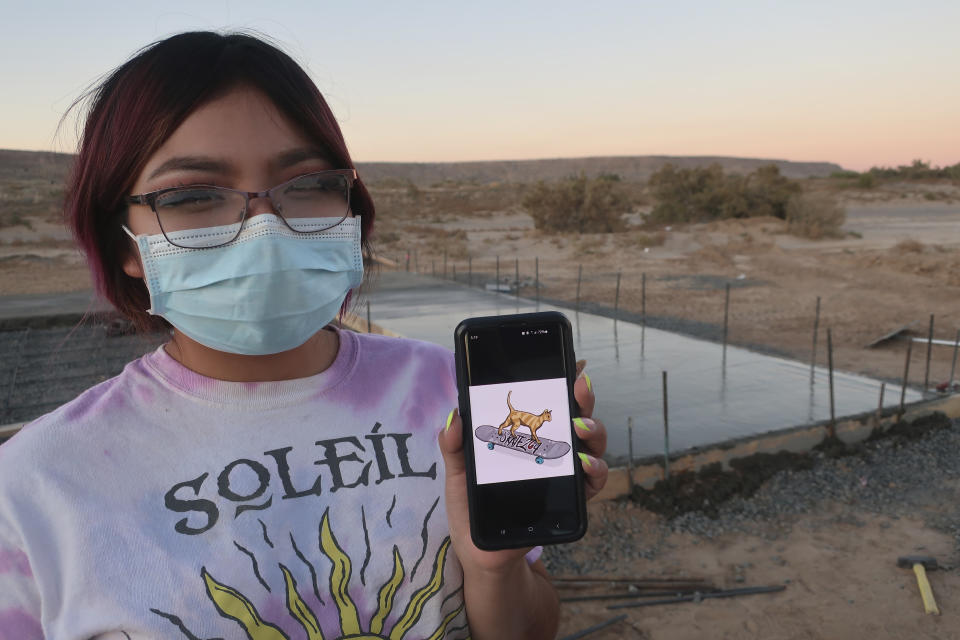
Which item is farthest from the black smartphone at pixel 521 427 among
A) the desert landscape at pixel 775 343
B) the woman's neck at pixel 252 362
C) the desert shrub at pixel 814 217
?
the desert shrub at pixel 814 217

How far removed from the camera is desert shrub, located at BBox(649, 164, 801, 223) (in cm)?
3247

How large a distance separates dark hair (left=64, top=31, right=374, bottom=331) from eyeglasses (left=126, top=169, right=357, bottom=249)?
2.0 inches

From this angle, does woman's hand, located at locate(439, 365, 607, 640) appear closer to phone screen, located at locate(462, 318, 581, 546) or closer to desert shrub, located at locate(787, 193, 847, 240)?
phone screen, located at locate(462, 318, 581, 546)

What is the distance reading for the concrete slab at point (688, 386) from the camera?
6.35m

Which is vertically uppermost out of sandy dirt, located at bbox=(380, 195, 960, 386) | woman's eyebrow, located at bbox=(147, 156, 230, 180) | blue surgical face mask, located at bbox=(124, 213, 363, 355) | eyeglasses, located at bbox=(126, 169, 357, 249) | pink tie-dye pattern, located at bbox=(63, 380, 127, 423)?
woman's eyebrow, located at bbox=(147, 156, 230, 180)

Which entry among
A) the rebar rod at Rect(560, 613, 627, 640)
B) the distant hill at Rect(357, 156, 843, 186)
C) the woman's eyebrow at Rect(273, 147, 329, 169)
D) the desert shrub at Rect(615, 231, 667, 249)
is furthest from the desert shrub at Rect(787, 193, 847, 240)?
the distant hill at Rect(357, 156, 843, 186)

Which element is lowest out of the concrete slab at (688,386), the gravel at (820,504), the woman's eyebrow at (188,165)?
the gravel at (820,504)

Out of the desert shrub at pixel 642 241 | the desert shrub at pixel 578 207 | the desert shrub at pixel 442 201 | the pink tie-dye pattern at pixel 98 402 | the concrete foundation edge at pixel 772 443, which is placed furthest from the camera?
the desert shrub at pixel 442 201

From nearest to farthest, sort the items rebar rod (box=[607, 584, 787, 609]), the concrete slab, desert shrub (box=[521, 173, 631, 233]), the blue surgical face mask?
the blue surgical face mask → rebar rod (box=[607, 584, 787, 609]) → the concrete slab → desert shrub (box=[521, 173, 631, 233])

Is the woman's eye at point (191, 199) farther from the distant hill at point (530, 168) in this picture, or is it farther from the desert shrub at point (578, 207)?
the distant hill at point (530, 168)

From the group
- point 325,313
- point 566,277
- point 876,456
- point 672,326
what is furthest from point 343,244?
point 566,277

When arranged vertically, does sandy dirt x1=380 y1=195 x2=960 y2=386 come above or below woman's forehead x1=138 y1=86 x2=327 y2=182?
below

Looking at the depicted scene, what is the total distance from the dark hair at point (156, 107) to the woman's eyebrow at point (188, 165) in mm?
32

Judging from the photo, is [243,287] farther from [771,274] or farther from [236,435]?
[771,274]
